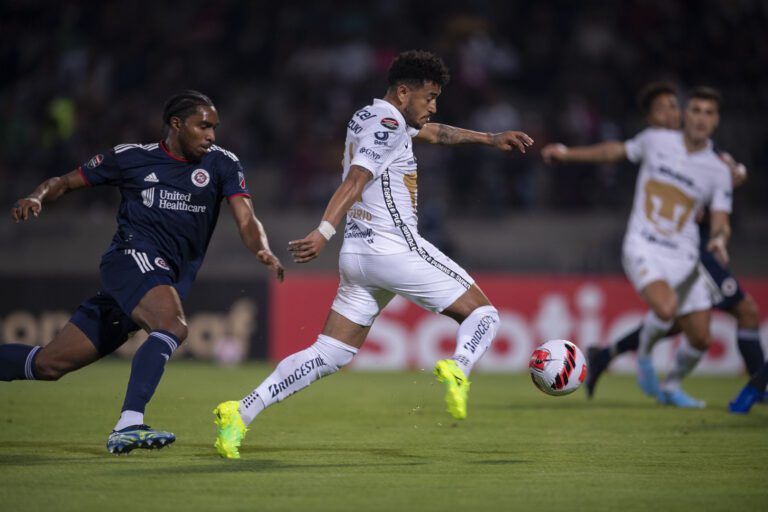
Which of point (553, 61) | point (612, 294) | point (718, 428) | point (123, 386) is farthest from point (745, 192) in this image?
point (123, 386)

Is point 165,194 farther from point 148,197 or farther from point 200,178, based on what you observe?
point 200,178

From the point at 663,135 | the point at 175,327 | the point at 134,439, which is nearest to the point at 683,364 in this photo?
the point at 663,135

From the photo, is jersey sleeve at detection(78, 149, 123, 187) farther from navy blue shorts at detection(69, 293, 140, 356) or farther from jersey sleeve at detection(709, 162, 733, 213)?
jersey sleeve at detection(709, 162, 733, 213)

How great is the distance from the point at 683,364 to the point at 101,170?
5974mm

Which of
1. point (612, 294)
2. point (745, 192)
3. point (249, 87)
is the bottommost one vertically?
point (612, 294)

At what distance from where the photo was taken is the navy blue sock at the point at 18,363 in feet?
22.9

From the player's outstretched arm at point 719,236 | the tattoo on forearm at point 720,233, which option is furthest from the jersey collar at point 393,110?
the tattoo on forearm at point 720,233

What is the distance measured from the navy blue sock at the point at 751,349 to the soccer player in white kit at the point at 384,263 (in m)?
4.59

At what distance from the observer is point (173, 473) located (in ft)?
19.8

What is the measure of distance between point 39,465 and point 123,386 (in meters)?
5.46

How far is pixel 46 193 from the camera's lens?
6.90 metres

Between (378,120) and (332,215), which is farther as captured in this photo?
(378,120)

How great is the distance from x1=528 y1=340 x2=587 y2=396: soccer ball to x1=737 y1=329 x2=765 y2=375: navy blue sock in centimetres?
367

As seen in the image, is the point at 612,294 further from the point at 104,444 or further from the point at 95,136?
the point at 104,444
